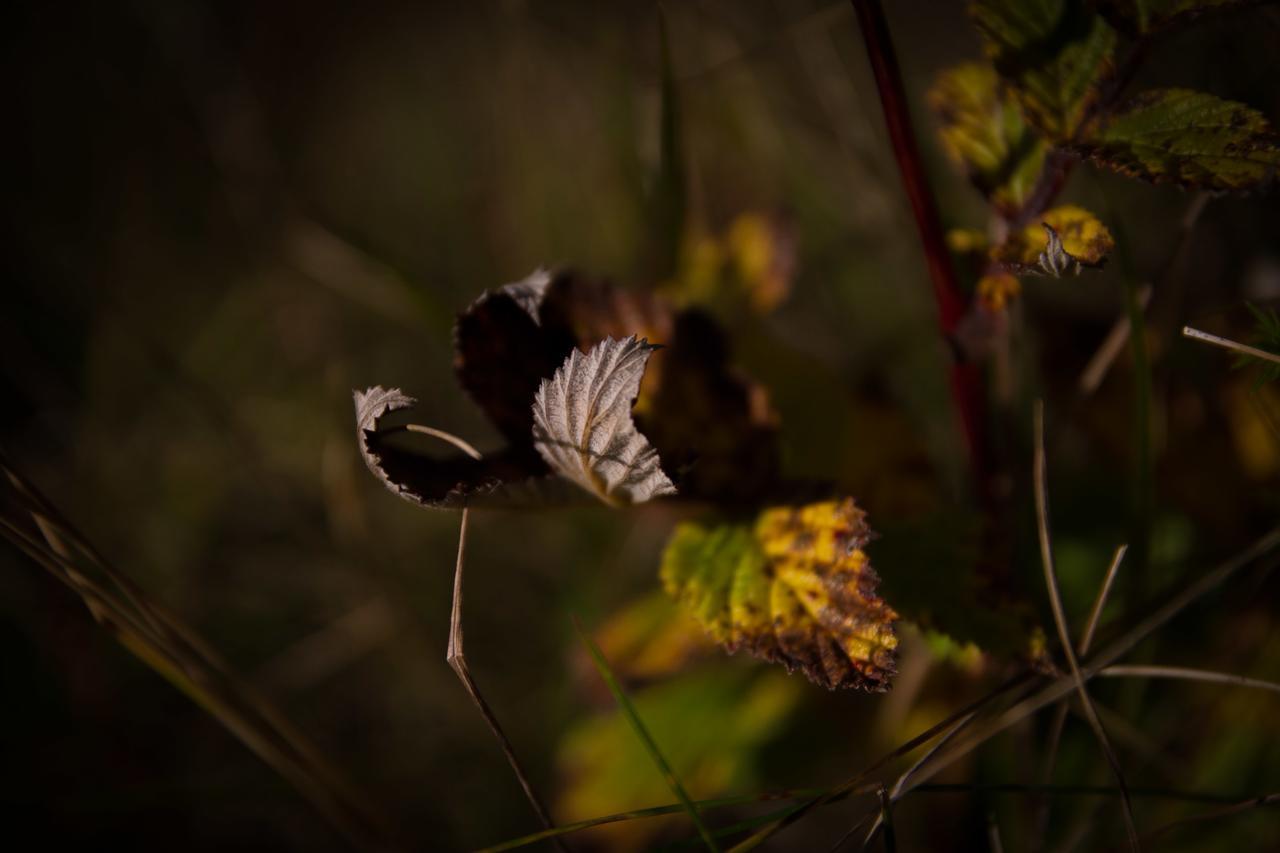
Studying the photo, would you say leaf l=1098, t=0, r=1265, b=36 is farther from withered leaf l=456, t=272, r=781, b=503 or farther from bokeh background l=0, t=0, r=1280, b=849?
withered leaf l=456, t=272, r=781, b=503

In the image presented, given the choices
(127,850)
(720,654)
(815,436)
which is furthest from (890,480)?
(127,850)

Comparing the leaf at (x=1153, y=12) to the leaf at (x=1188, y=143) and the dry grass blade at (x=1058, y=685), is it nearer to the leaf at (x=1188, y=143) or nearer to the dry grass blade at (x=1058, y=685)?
the leaf at (x=1188, y=143)

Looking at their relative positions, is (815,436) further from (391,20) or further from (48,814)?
(391,20)

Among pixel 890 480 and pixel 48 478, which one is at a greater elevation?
pixel 48 478

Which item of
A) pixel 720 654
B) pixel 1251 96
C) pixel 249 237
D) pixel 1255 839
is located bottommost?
pixel 1255 839

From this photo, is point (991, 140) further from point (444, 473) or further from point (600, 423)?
point (444, 473)

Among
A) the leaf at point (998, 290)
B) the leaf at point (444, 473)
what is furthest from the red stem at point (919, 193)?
the leaf at point (444, 473)

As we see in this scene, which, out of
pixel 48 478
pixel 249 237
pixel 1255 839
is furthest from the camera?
pixel 249 237
